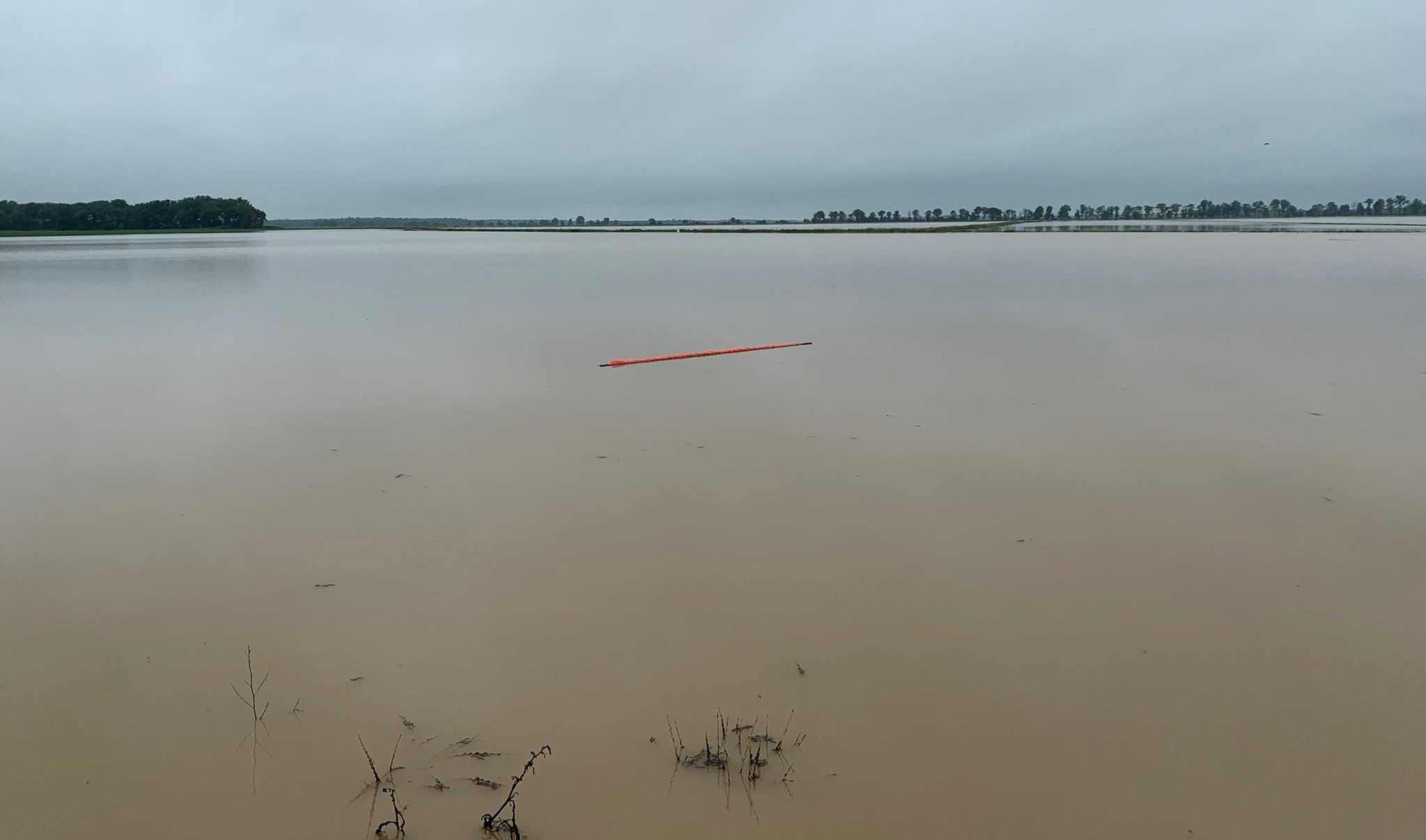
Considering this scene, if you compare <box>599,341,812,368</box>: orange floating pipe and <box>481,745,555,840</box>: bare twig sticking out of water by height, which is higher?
<box>599,341,812,368</box>: orange floating pipe

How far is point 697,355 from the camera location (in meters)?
8.26

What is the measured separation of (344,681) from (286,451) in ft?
9.19

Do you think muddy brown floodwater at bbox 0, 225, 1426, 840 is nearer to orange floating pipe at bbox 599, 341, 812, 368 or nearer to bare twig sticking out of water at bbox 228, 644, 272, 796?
bare twig sticking out of water at bbox 228, 644, 272, 796

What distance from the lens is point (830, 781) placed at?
226 cm

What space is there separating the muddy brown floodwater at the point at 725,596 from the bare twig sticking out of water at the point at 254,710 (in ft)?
0.04

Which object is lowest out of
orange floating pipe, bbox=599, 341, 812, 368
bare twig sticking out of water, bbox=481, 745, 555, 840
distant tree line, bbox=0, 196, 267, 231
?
bare twig sticking out of water, bbox=481, 745, 555, 840

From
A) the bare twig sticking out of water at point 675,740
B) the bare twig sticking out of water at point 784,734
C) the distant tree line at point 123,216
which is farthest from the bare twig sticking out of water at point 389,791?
the distant tree line at point 123,216

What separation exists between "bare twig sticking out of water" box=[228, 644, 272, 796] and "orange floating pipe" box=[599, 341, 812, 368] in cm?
520

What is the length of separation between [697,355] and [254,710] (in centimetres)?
602

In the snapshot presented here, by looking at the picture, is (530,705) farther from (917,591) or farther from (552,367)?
(552,367)

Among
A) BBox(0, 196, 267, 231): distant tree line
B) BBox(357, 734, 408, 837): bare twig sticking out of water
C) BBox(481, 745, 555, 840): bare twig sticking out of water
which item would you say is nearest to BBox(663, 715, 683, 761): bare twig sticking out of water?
BBox(481, 745, 555, 840): bare twig sticking out of water

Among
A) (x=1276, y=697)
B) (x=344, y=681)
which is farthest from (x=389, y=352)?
(x=1276, y=697)

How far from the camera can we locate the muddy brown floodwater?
224 centimetres

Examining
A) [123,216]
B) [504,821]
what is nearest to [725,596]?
[504,821]
